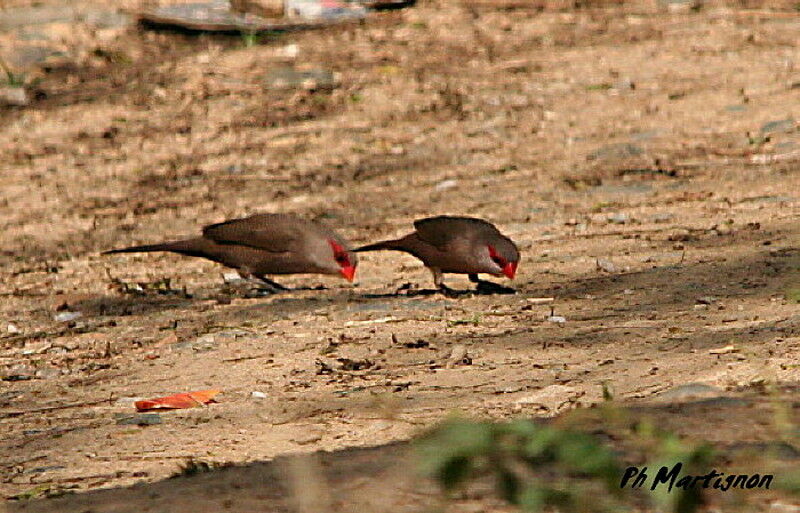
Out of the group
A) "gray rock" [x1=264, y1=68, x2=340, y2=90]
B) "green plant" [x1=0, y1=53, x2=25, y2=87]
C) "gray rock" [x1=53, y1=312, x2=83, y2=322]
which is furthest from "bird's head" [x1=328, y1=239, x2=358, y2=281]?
"green plant" [x1=0, y1=53, x2=25, y2=87]

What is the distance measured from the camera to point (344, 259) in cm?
646

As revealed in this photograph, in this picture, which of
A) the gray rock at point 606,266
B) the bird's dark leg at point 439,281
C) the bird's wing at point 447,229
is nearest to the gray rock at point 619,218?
the gray rock at point 606,266

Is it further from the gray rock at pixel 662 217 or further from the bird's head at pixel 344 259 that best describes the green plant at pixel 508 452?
the gray rock at pixel 662 217

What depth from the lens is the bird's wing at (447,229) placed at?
6211mm

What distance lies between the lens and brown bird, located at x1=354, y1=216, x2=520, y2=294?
6.05m

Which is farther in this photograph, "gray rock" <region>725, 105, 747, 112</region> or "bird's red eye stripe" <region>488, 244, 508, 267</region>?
"gray rock" <region>725, 105, 747, 112</region>

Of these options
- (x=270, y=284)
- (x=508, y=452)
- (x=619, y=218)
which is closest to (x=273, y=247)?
(x=270, y=284)

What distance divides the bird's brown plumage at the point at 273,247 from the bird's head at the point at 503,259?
29.5 inches

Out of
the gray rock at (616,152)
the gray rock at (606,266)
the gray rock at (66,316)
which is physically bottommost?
the gray rock at (66,316)

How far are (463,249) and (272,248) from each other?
1.02m

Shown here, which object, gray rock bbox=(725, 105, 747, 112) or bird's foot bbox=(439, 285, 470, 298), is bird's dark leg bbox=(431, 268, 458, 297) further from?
gray rock bbox=(725, 105, 747, 112)

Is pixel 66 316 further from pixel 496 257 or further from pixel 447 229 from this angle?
pixel 496 257

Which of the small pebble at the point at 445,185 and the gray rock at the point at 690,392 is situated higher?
the gray rock at the point at 690,392

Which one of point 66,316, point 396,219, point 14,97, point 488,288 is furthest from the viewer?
point 14,97
